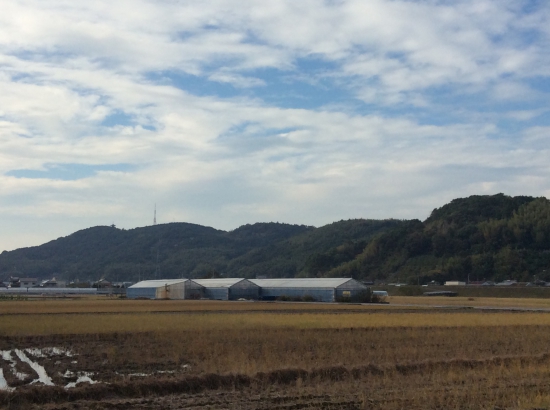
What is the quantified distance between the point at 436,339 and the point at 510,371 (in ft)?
28.0

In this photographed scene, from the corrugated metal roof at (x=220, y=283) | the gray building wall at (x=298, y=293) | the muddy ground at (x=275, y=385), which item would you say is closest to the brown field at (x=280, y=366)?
the muddy ground at (x=275, y=385)

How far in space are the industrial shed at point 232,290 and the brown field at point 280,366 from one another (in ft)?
172

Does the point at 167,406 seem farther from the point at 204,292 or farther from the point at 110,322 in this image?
the point at 204,292

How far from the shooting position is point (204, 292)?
290 feet

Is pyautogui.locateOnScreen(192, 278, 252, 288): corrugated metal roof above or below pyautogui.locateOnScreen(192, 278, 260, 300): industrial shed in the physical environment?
above

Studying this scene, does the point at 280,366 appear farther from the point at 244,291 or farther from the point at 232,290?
the point at 244,291

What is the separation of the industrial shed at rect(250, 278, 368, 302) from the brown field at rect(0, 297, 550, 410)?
4411cm

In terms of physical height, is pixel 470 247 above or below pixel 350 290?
above

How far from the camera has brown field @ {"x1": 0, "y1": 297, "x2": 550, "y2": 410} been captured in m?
13.8

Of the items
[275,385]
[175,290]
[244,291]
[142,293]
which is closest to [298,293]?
[244,291]

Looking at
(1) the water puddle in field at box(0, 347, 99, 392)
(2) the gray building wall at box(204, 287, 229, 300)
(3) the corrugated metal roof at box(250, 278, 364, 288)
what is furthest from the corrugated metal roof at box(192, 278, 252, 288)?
(1) the water puddle in field at box(0, 347, 99, 392)

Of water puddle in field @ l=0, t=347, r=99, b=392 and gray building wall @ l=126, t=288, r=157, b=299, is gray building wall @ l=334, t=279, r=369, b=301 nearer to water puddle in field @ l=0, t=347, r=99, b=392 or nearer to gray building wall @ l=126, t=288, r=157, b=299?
gray building wall @ l=126, t=288, r=157, b=299

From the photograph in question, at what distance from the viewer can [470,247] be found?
127438 mm

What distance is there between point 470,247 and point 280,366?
116 metres
